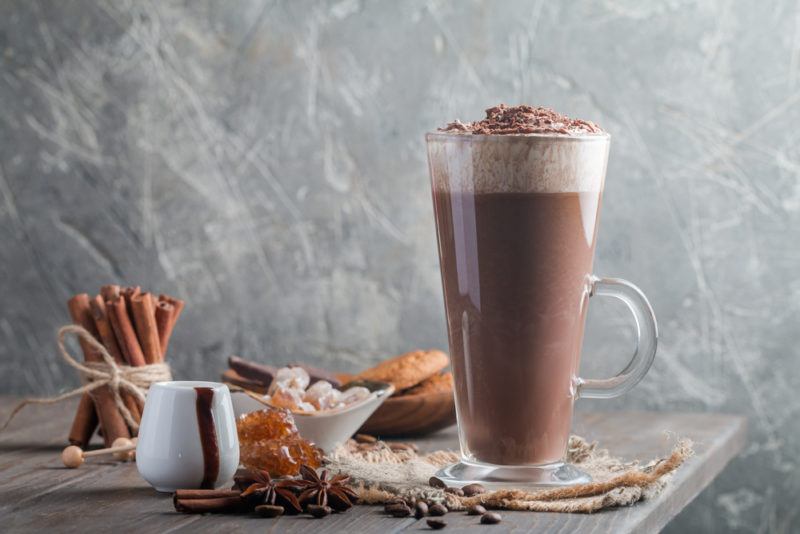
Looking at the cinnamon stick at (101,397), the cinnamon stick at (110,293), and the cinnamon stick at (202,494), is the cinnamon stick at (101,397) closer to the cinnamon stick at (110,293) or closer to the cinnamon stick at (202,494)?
the cinnamon stick at (110,293)

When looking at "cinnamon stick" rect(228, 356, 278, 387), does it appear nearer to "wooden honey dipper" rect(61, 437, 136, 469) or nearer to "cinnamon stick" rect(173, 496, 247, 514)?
"wooden honey dipper" rect(61, 437, 136, 469)

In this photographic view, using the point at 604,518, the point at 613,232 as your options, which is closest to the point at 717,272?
the point at 613,232

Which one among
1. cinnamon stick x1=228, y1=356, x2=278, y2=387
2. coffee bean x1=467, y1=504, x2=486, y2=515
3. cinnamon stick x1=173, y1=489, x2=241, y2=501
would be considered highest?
cinnamon stick x1=228, y1=356, x2=278, y2=387

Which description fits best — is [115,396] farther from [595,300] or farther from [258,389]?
[595,300]

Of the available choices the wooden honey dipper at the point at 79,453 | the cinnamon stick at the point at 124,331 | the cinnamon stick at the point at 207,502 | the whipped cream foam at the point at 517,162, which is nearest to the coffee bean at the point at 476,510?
the cinnamon stick at the point at 207,502

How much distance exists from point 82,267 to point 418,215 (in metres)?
0.87

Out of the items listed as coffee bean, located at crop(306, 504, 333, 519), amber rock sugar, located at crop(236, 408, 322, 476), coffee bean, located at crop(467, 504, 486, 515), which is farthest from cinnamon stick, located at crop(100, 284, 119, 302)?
coffee bean, located at crop(467, 504, 486, 515)

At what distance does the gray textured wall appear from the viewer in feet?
6.97

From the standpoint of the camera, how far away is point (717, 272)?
2146 mm

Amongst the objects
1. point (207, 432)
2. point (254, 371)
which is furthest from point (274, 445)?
point (254, 371)

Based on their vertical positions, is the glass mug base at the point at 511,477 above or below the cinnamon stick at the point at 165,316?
below

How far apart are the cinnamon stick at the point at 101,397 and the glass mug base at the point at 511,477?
0.51 meters

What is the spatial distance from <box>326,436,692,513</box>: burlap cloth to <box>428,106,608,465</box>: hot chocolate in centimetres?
8

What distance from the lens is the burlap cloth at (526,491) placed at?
3.50ft
